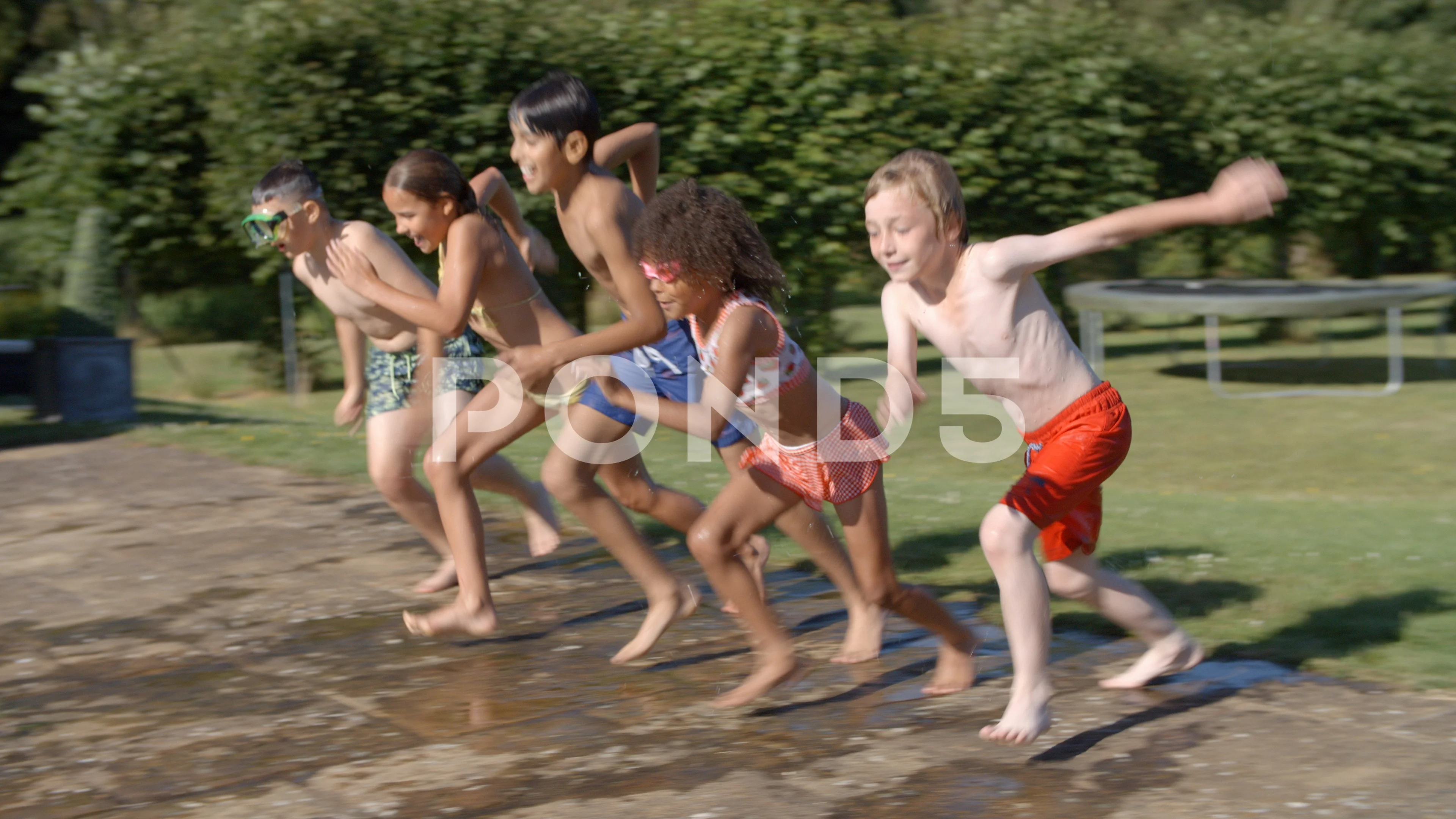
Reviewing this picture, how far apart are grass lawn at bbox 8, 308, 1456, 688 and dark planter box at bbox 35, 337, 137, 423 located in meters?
0.35

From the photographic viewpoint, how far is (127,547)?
611cm

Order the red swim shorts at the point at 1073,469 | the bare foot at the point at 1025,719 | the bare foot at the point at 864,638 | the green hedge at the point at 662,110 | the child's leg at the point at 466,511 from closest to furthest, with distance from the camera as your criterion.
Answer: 1. the bare foot at the point at 1025,719
2. the red swim shorts at the point at 1073,469
3. the bare foot at the point at 864,638
4. the child's leg at the point at 466,511
5. the green hedge at the point at 662,110

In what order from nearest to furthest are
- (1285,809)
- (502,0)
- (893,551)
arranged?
1. (1285,809)
2. (893,551)
3. (502,0)

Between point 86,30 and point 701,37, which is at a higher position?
point 86,30

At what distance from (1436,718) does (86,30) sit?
970 inches

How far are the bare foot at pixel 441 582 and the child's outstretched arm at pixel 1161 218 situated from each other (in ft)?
8.81

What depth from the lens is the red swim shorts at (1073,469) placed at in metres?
3.35

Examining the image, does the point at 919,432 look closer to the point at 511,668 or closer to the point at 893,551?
the point at 893,551

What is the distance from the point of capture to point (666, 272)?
371 centimetres

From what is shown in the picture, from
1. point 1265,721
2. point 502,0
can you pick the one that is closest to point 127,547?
point 1265,721

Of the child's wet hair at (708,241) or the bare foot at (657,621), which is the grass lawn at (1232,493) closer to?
the bare foot at (657,621)

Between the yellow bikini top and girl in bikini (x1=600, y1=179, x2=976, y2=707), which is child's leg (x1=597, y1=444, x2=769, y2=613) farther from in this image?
girl in bikini (x1=600, y1=179, x2=976, y2=707)
